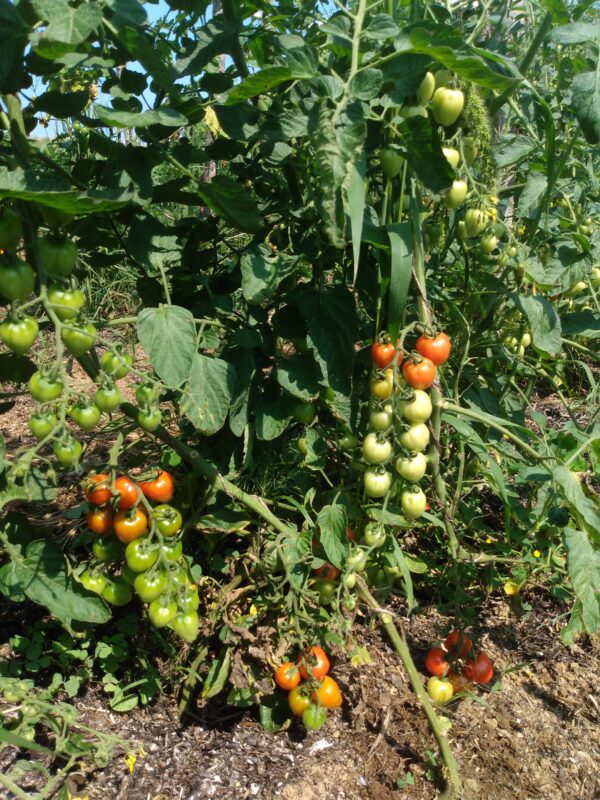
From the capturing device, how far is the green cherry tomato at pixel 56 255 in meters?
1.02

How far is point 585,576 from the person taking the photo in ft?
3.80

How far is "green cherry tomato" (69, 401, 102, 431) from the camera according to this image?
3.21 ft

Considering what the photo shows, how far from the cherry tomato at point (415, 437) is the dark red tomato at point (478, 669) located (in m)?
0.65

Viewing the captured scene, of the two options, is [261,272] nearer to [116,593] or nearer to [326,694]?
[116,593]

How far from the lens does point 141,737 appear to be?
1478 mm

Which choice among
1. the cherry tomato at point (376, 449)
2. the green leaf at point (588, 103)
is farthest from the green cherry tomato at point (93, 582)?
the green leaf at point (588, 103)

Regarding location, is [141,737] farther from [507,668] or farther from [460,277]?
[460,277]

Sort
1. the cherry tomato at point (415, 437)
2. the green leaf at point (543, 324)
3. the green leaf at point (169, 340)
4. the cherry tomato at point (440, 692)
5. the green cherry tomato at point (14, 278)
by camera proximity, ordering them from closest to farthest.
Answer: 1. the green cherry tomato at point (14, 278)
2. the green leaf at point (169, 340)
3. the cherry tomato at point (415, 437)
4. the green leaf at point (543, 324)
5. the cherry tomato at point (440, 692)

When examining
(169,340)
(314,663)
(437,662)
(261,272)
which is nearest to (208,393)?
(169,340)

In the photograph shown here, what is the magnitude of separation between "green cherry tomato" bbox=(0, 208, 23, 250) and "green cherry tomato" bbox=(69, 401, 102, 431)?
260 mm

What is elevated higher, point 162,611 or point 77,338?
point 77,338

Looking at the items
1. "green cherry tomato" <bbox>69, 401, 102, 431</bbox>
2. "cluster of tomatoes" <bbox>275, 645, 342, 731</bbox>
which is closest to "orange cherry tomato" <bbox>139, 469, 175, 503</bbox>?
"green cherry tomato" <bbox>69, 401, 102, 431</bbox>

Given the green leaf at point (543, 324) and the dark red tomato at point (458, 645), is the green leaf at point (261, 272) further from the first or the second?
the dark red tomato at point (458, 645)

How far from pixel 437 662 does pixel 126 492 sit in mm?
868
